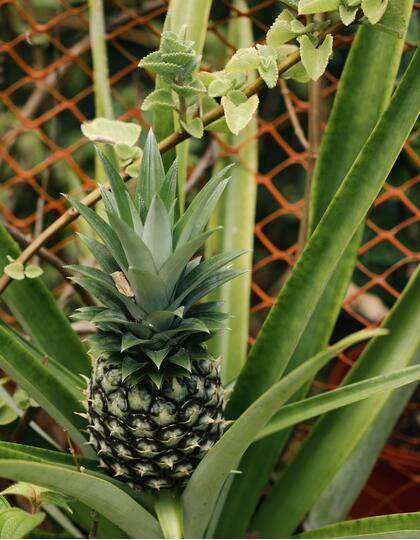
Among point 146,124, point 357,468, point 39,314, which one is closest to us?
point 39,314

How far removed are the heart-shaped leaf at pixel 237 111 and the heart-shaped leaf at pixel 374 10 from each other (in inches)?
5.1

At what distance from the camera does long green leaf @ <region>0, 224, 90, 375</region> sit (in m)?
0.87

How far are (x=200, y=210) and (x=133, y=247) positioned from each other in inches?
3.0

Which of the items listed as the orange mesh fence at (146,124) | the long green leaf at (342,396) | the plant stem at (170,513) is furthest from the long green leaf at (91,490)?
the orange mesh fence at (146,124)

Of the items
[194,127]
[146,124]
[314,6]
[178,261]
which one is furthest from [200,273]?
[146,124]

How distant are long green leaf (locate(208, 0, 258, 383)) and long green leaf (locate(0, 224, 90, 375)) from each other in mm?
204

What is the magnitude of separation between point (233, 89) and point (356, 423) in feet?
1.36

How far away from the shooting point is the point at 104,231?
2.26 feet

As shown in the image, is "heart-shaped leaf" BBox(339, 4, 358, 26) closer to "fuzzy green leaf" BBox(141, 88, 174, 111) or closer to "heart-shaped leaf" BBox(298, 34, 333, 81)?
"heart-shaped leaf" BBox(298, 34, 333, 81)

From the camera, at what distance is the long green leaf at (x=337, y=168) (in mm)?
891

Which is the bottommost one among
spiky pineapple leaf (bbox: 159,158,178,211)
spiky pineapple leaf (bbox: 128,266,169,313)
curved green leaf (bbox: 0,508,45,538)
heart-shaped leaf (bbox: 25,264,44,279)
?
curved green leaf (bbox: 0,508,45,538)

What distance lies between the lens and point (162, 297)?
0.70 meters

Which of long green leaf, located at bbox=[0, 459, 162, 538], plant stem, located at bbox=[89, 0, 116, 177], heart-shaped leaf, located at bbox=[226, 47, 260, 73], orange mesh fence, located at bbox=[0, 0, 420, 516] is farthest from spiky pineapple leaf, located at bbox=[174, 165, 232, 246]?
orange mesh fence, located at bbox=[0, 0, 420, 516]

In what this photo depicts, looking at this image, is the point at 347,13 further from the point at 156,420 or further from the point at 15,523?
the point at 15,523
